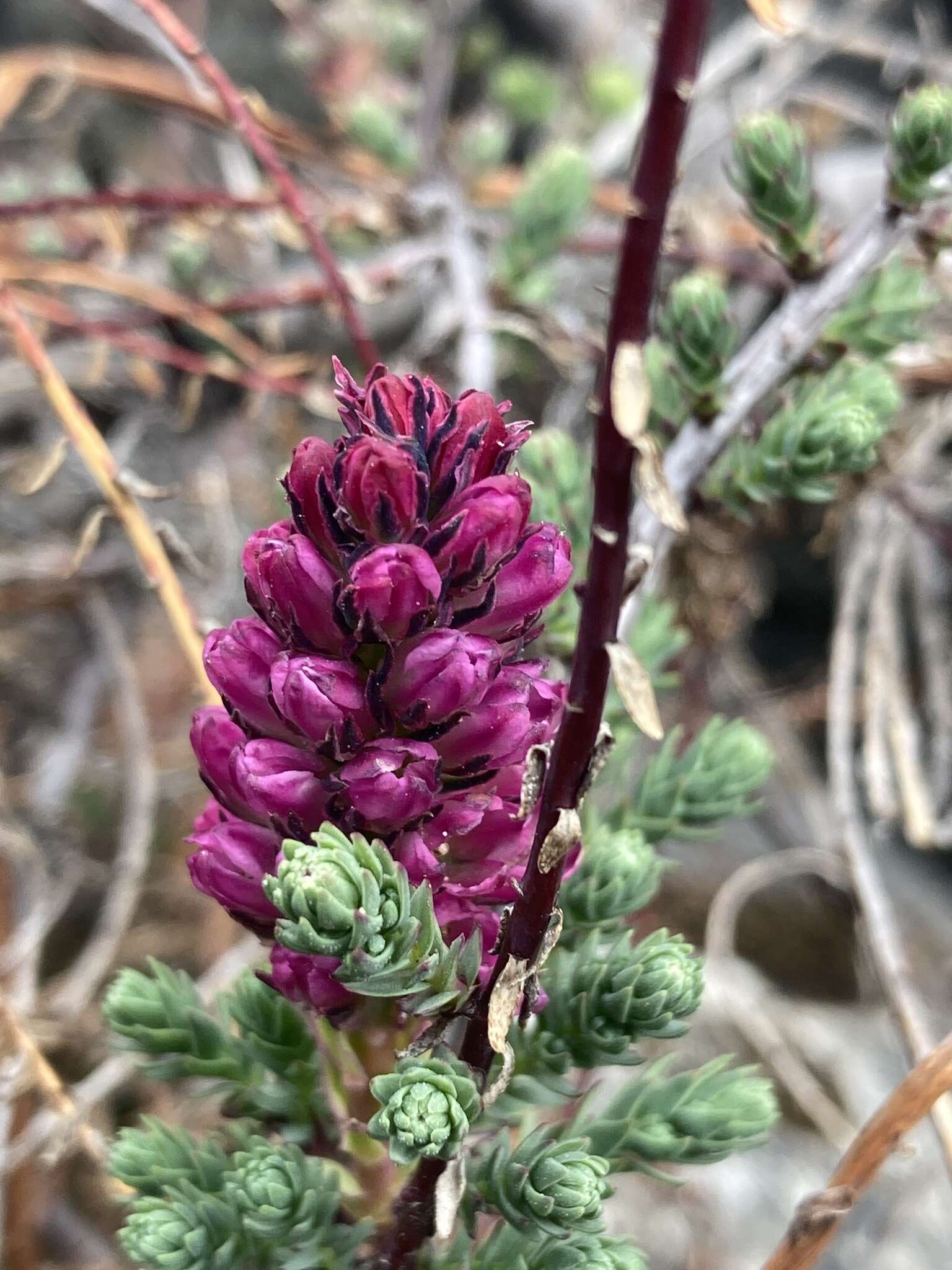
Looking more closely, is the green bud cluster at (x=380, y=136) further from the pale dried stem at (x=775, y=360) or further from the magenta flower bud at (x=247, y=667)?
A: the magenta flower bud at (x=247, y=667)

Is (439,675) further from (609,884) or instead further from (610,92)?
(610,92)

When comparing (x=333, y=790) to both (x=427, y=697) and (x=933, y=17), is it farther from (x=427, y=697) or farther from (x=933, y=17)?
(x=933, y=17)

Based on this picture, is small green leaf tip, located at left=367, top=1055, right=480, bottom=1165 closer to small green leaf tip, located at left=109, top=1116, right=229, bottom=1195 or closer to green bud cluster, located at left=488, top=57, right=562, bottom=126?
small green leaf tip, located at left=109, top=1116, right=229, bottom=1195

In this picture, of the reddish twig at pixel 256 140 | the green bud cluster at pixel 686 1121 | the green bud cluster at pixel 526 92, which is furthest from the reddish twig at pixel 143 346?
the green bud cluster at pixel 526 92

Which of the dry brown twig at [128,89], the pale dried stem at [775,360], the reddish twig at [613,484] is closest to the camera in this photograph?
the reddish twig at [613,484]

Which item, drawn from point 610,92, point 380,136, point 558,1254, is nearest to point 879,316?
point 558,1254

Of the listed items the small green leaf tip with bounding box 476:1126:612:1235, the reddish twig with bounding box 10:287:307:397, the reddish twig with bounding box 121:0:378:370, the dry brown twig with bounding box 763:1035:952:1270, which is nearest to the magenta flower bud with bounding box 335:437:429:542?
the small green leaf tip with bounding box 476:1126:612:1235

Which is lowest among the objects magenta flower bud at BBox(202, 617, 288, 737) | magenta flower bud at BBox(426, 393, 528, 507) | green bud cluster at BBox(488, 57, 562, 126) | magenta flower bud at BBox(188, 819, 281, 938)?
magenta flower bud at BBox(188, 819, 281, 938)
